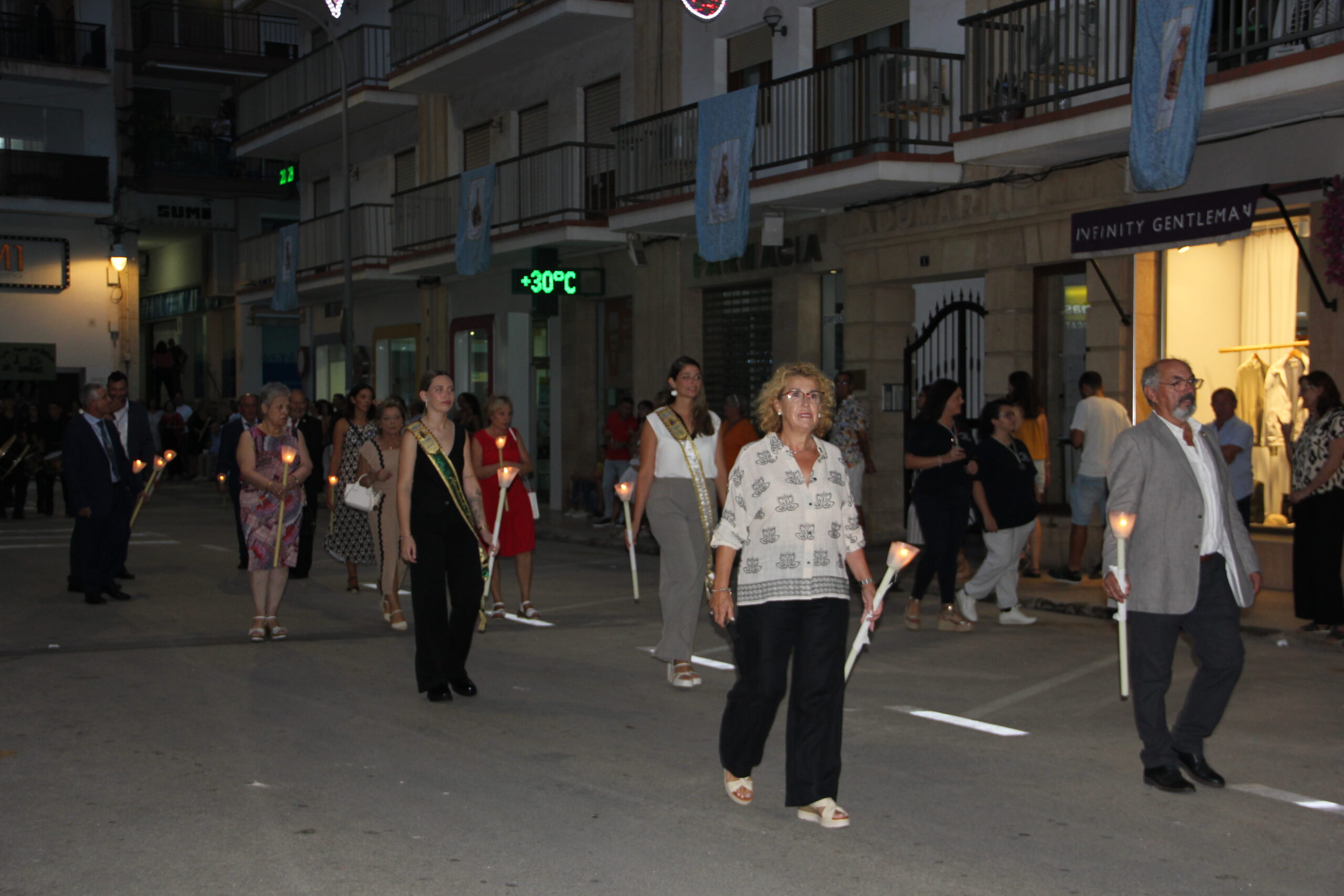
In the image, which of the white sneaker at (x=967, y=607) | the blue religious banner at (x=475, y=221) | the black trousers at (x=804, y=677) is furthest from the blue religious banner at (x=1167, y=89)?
the blue religious banner at (x=475, y=221)

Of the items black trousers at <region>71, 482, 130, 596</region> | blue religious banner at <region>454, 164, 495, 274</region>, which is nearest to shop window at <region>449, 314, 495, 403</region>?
blue religious banner at <region>454, 164, 495, 274</region>

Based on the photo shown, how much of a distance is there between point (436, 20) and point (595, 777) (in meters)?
21.7

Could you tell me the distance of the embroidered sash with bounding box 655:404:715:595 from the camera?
8.39m

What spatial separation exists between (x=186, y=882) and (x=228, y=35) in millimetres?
36371

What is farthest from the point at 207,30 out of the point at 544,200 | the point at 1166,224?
the point at 1166,224

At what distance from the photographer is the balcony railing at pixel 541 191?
72.2ft

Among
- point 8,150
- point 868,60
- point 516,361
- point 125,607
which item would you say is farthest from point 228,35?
point 125,607

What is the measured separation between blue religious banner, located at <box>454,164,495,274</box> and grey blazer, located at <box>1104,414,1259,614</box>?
17959mm

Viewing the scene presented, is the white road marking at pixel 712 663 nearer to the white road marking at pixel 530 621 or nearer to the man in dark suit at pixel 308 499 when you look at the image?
the white road marking at pixel 530 621

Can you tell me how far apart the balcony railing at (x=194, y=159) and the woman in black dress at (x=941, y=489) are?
99.2 ft

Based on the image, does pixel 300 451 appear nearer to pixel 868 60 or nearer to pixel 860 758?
pixel 860 758

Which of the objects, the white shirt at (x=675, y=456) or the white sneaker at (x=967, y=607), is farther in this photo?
the white sneaker at (x=967, y=607)

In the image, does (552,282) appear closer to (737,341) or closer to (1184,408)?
(737,341)

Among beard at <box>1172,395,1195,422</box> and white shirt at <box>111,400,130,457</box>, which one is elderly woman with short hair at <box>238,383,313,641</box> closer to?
white shirt at <box>111,400,130,457</box>
